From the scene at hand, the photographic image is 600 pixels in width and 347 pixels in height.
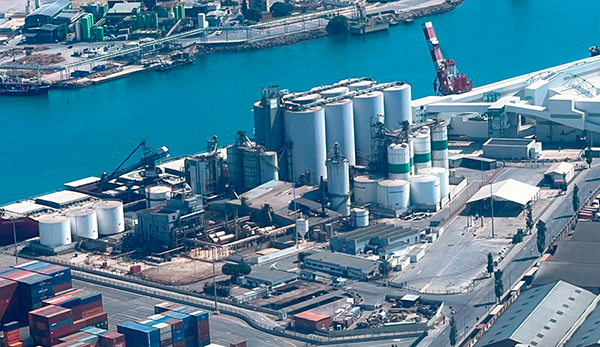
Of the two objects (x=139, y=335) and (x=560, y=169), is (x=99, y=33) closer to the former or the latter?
(x=560, y=169)

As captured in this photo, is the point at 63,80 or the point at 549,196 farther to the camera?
the point at 63,80

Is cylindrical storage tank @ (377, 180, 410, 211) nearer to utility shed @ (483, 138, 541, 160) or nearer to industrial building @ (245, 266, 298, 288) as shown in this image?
industrial building @ (245, 266, 298, 288)

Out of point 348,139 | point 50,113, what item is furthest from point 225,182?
point 50,113

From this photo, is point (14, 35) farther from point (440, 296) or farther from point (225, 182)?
point (440, 296)

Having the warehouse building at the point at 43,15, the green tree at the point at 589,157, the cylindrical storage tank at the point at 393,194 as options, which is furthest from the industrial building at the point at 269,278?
the warehouse building at the point at 43,15

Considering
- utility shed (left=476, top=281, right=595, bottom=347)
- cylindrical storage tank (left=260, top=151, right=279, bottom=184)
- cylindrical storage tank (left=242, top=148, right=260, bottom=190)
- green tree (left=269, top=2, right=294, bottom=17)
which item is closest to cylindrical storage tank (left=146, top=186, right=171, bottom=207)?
cylindrical storage tank (left=242, top=148, right=260, bottom=190)

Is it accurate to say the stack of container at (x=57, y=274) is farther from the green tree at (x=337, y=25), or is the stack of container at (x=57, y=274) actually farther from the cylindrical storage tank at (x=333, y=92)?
the green tree at (x=337, y=25)
